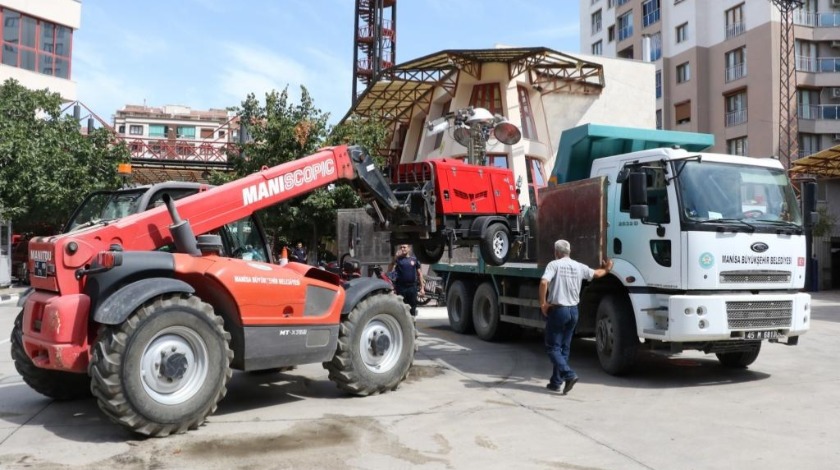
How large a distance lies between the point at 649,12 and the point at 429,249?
40.7m

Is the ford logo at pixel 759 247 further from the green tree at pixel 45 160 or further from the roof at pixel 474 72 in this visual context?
the green tree at pixel 45 160

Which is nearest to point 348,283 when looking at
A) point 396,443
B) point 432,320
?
point 396,443

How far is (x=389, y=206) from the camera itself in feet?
29.2

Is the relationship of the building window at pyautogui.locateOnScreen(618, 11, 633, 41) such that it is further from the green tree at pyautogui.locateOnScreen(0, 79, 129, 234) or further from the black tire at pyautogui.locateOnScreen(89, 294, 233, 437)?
the black tire at pyautogui.locateOnScreen(89, 294, 233, 437)

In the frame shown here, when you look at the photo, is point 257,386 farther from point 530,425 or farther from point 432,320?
point 432,320

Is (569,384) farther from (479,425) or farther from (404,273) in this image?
(404,273)

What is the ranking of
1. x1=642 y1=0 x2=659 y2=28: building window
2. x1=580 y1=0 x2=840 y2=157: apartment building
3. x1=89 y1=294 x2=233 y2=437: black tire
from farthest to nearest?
x1=642 y1=0 x2=659 y2=28: building window < x1=580 y1=0 x2=840 y2=157: apartment building < x1=89 y1=294 x2=233 y2=437: black tire

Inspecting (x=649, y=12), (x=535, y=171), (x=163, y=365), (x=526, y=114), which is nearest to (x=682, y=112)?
(x=649, y=12)

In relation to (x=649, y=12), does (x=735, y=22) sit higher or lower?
lower

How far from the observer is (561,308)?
8.00m

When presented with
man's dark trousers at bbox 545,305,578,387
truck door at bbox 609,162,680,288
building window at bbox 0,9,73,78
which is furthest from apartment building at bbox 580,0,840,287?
building window at bbox 0,9,73,78

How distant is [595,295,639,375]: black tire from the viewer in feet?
28.5

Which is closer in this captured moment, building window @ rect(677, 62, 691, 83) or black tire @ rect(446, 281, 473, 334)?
black tire @ rect(446, 281, 473, 334)

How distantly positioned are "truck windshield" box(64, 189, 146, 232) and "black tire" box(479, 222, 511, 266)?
4610mm
